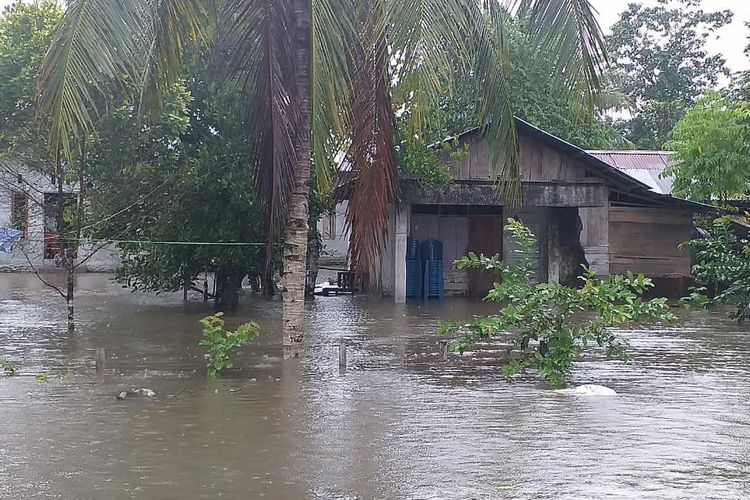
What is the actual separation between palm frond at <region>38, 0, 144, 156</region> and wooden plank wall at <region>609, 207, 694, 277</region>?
45.0 feet

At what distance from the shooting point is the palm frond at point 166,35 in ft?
31.2

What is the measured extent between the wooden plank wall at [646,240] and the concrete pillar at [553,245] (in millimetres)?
1298

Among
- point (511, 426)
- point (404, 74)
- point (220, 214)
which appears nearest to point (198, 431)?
point (511, 426)

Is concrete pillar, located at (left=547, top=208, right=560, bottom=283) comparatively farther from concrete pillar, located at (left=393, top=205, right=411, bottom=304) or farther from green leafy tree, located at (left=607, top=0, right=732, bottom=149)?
green leafy tree, located at (left=607, top=0, right=732, bottom=149)

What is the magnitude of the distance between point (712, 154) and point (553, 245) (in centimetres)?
411

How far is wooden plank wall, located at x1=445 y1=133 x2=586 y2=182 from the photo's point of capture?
18500 mm

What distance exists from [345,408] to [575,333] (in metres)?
2.87

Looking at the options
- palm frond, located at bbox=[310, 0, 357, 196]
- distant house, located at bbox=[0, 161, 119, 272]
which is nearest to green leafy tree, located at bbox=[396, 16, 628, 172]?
palm frond, located at bbox=[310, 0, 357, 196]

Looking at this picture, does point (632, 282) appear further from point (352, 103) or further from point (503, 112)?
point (352, 103)

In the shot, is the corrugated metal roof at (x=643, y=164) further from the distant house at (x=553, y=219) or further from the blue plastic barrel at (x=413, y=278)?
the blue plastic barrel at (x=413, y=278)

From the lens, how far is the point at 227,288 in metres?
→ 17.4

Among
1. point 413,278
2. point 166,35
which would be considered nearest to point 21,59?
point 166,35

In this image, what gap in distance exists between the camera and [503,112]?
10461 mm

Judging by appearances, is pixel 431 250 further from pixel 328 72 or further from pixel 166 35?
pixel 328 72
